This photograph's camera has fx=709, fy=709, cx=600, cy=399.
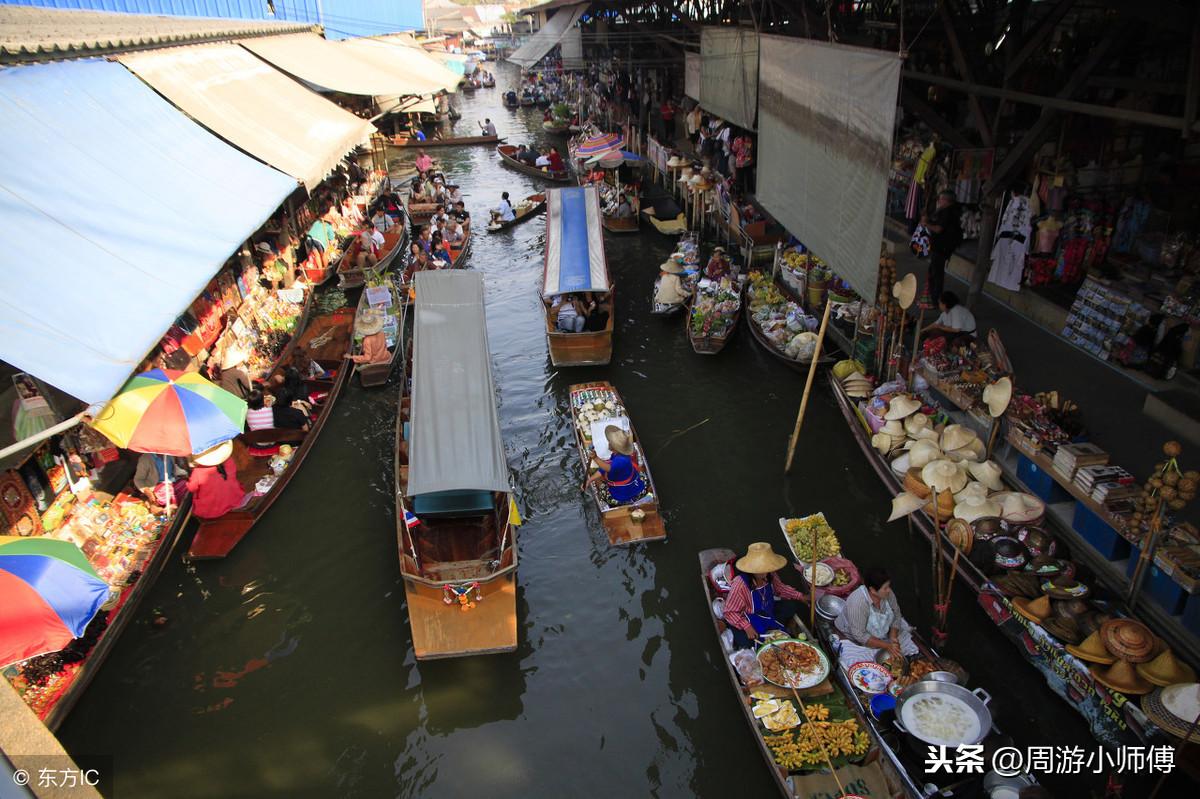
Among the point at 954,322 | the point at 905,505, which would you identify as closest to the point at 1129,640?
the point at 905,505

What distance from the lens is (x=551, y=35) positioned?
35875 mm

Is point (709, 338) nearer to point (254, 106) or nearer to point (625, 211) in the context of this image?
point (625, 211)

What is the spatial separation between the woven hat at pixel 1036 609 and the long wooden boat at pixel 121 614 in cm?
1037

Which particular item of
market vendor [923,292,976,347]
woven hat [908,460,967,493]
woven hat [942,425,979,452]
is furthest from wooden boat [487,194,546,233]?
woven hat [908,460,967,493]

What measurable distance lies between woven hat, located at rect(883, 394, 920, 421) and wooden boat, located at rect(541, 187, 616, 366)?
20.4 ft

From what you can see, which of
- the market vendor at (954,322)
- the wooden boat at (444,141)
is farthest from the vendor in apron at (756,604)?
Result: the wooden boat at (444,141)

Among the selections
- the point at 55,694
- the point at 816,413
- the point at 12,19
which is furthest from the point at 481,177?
the point at 55,694

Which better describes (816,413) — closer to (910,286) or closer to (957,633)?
(910,286)

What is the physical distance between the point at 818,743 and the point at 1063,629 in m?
3.00

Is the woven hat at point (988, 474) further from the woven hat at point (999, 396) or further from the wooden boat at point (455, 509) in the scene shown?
the wooden boat at point (455, 509)

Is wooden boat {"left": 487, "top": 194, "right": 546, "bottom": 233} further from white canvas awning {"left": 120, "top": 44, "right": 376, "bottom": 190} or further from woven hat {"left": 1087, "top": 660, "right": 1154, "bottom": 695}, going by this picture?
woven hat {"left": 1087, "top": 660, "right": 1154, "bottom": 695}

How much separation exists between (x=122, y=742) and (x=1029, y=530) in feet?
35.8

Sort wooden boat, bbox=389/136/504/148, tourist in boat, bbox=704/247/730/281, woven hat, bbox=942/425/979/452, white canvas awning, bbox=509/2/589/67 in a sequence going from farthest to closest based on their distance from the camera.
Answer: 1. wooden boat, bbox=389/136/504/148
2. white canvas awning, bbox=509/2/589/67
3. tourist in boat, bbox=704/247/730/281
4. woven hat, bbox=942/425/979/452

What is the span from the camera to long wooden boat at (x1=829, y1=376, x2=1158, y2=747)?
22.3 feet
